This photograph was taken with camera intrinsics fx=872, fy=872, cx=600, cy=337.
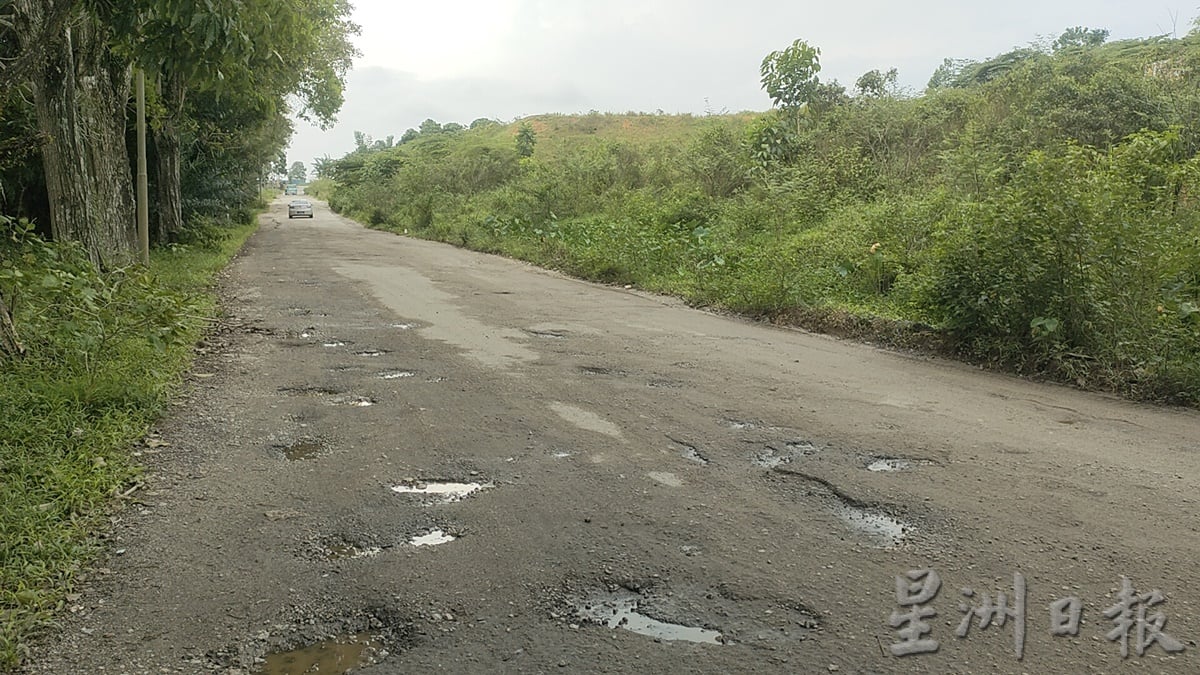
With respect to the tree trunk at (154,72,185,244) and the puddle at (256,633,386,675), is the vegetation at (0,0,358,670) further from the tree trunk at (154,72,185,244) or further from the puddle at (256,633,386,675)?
the tree trunk at (154,72,185,244)

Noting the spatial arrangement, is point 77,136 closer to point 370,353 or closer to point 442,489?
point 370,353

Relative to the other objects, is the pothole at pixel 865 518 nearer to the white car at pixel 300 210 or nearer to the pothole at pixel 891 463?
the pothole at pixel 891 463

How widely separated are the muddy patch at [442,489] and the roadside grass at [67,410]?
4.80 feet

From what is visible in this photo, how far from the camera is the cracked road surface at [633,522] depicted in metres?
3.18

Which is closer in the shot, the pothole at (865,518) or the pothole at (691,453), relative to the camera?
the pothole at (865,518)

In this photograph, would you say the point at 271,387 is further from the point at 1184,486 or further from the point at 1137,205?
the point at 1137,205

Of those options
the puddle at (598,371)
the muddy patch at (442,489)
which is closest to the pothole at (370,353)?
the puddle at (598,371)

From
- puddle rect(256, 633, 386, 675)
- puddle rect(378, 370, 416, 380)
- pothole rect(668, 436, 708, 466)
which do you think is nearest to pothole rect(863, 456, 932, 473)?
pothole rect(668, 436, 708, 466)

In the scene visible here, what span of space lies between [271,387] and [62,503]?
2.83m

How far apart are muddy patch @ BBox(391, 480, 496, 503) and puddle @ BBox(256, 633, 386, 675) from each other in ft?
4.75

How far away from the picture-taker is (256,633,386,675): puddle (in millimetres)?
3021

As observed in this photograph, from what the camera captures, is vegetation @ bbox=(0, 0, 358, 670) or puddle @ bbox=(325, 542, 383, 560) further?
vegetation @ bbox=(0, 0, 358, 670)

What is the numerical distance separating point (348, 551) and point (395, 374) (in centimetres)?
382

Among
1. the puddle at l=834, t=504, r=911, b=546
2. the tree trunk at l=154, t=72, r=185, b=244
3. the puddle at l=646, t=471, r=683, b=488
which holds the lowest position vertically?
the puddle at l=834, t=504, r=911, b=546
